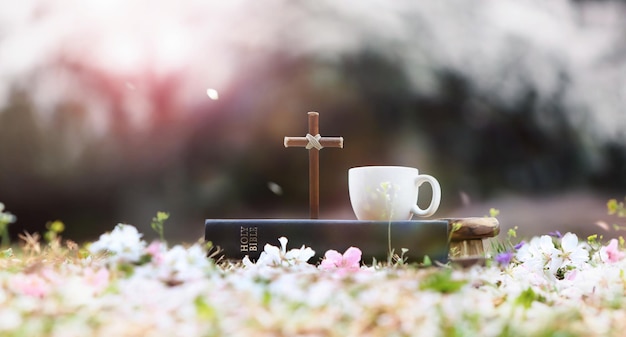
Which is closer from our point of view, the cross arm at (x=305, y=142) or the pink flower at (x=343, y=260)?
the pink flower at (x=343, y=260)

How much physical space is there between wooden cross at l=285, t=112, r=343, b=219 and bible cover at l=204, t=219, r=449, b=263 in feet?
0.84

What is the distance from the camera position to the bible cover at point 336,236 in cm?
126

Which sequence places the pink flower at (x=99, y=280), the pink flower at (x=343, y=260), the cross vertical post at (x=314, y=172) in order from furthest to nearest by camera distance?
the cross vertical post at (x=314, y=172) < the pink flower at (x=343, y=260) < the pink flower at (x=99, y=280)

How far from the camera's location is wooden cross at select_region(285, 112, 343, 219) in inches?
60.4

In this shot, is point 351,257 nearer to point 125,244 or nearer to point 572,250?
point 572,250

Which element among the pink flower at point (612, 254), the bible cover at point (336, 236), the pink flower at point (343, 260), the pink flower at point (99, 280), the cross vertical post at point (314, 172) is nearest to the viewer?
the pink flower at point (99, 280)

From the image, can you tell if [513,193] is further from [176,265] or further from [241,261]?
[176,265]

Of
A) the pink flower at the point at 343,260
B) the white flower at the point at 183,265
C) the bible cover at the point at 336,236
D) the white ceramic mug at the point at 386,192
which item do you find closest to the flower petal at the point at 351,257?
the pink flower at the point at 343,260

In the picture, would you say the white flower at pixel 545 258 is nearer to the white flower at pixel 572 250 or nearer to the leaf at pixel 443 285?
the white flower at pixel 572 250

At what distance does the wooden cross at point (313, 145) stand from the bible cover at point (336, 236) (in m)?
0.26

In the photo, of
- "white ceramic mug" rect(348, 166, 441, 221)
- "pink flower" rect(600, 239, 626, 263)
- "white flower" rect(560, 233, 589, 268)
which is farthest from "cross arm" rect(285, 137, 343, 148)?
"pink flower" rect(600, 239, 626, 263)

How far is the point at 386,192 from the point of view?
4.47 ft

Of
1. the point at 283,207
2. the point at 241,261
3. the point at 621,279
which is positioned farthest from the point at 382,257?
the point at 283,207

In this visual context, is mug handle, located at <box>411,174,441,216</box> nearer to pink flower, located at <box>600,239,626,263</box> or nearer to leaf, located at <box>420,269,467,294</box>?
pink flower, located at <box>600,239,626,263</box>
